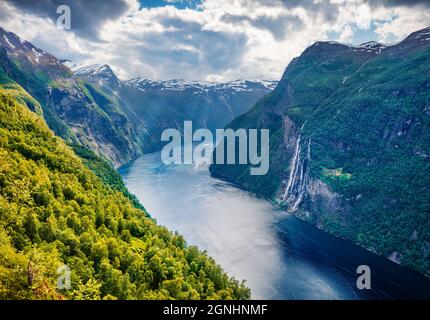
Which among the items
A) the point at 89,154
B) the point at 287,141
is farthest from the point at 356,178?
the point at 89,154

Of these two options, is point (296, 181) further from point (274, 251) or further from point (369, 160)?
point (274, 251)

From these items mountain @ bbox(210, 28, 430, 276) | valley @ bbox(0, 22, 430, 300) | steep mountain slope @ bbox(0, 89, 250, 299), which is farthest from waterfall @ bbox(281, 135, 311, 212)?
steep mountain slope @ bbox(0, 89, 250, 299)

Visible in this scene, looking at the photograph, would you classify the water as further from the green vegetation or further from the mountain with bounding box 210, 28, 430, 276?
the green vegetation

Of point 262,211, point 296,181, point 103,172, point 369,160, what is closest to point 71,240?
point 103,172

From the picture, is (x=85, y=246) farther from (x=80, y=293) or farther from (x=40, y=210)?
(x=80, y=293)

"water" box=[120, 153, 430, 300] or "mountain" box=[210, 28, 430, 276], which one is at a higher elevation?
"mountain" box=[210, 28, 430, 276]

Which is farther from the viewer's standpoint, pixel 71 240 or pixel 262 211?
pixel 262 211

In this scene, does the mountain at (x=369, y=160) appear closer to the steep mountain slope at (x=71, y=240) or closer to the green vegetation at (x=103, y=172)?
the green vegetation at (x=103, y=172)

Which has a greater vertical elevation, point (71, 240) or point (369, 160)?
point (369, 160)
